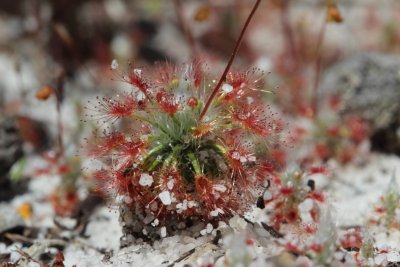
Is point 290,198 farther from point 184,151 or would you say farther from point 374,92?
point 374,92

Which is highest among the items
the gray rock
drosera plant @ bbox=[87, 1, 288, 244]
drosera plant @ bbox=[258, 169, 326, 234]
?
the gray rock

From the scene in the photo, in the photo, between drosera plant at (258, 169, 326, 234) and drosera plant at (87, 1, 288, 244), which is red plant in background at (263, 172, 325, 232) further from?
drosera plant at (87, 1, 288, 244)

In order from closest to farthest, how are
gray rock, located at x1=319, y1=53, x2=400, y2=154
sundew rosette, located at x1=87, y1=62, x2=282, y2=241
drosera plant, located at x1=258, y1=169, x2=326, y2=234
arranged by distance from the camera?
sundew rosette, located at x1=87, y1=62, x2=282, y2=241
drosera plant, located at x1=258, y1=169, x2=326, y2=234
gray rock, located at x1=319, y1=53, x2=400, y2=154

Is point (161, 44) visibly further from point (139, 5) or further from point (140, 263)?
point (140, 263)

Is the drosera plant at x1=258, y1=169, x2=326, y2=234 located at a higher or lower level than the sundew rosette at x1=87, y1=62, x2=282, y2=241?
lower

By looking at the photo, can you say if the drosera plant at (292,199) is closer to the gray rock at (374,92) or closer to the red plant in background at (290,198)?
the red plant in background at (290,198)

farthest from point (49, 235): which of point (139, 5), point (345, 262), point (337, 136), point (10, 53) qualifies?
point (139, 5)

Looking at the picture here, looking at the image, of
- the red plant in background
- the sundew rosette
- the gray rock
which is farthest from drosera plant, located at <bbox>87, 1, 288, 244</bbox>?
the gray rock

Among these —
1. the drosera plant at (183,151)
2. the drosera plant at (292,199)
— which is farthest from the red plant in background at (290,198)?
the drosera plant at (183,151)
